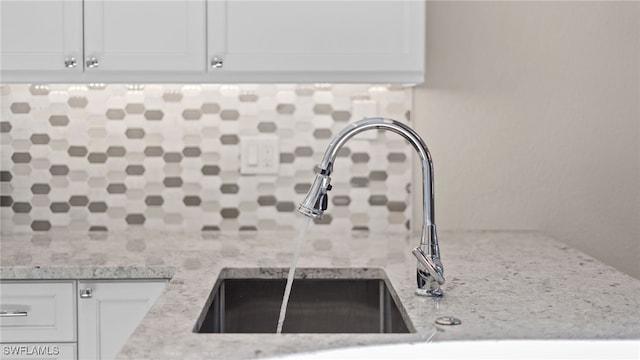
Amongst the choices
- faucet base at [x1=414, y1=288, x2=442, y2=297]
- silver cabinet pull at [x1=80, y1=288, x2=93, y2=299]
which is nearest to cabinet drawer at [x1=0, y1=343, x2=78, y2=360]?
silver cabinet pull at [x1=80, y1=288, x2=93, y2=299]

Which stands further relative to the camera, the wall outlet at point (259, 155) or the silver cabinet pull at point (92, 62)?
the wall outlet at point (259, 155)

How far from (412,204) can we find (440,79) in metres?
0.43

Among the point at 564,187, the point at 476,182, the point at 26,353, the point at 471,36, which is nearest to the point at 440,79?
the point at 471,36

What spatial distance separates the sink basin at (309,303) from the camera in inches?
83.2

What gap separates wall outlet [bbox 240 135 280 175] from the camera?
8.82ft

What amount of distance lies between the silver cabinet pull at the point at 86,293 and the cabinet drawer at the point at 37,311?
Result: 25 millimetres

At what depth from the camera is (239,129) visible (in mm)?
2689

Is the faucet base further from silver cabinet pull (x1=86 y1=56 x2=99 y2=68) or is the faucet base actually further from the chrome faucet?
silver cabinet pull (x1=86 y1=56 x2=99 y2=68)

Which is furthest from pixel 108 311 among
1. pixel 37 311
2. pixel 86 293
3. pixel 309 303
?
pixel 309 303

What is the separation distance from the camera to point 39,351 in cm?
214

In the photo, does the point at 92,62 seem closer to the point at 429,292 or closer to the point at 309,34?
the point at 309,34

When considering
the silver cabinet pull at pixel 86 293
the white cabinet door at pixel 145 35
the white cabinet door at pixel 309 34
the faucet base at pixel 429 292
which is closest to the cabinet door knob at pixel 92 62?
the white cabinet door at pixel 145 35

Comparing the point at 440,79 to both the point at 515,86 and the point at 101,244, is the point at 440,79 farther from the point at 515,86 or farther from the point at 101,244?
the point at 101,244

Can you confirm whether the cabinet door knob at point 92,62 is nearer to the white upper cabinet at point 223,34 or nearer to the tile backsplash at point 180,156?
the white upper cabinet at point 223,34
